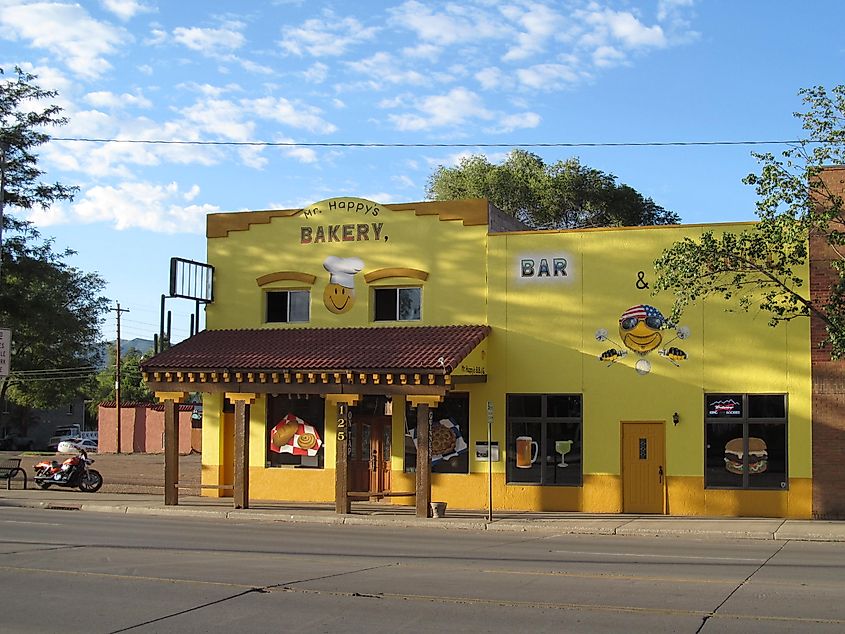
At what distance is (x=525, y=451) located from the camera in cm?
2592

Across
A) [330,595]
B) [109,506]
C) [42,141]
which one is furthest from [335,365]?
[42,141]

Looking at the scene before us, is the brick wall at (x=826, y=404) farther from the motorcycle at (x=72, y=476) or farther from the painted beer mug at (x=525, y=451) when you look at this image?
the motorcycle at (x=72, y=476)

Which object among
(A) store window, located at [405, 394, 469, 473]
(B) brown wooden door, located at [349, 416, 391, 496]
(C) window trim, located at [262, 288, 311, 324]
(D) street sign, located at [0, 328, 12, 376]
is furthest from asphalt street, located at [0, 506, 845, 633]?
(D) street sign, located at [0, 328, 12, 376]

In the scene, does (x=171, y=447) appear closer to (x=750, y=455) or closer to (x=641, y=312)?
(x=641, y=312)

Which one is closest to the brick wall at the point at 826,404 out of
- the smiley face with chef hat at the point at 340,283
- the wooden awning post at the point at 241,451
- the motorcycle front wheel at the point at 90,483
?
the smiley face with chef hat at the point at 340,283

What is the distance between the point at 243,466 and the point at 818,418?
13775 millimetres

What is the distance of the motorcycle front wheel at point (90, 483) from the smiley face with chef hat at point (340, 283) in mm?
9472

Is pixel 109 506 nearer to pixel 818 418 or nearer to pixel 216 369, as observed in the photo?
pixel 216 369

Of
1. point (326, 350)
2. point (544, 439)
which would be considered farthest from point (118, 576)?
point (544, 439)

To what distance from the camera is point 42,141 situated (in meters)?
38.4

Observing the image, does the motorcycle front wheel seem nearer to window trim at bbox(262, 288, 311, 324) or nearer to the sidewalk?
the sidewalk

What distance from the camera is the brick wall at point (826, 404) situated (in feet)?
76.5

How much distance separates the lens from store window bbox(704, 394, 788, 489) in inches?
942

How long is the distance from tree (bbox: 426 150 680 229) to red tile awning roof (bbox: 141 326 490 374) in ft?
108
